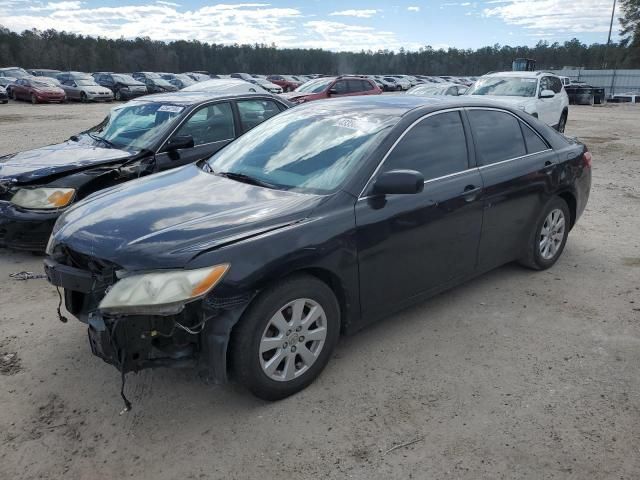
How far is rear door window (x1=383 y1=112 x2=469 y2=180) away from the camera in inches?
141

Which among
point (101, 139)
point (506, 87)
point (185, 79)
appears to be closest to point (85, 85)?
point (185, 79)

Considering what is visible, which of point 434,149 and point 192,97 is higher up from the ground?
point 192,97

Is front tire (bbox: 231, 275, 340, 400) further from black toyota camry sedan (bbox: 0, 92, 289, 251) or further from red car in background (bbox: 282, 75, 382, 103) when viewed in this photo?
red car in background (bbox: 282, 75, 382, 103)

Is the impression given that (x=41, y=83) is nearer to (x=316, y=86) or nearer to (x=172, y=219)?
(x=316, y=86)

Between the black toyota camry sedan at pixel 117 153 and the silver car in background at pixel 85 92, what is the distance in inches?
1070

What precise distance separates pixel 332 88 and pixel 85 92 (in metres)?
18.9

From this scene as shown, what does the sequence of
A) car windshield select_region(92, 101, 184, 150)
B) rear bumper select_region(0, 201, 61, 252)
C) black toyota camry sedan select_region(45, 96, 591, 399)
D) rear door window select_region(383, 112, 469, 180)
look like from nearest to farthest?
black toyota camry sedan select_region(45, 96, 591, 399), rear door window select_region(383, 112, 469, 180), rear bumper select_region(0, 201, 61, 252), car windshield select_region(92, 101, 184, 150)

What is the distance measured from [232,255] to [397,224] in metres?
1.20

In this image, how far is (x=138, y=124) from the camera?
20.5ft

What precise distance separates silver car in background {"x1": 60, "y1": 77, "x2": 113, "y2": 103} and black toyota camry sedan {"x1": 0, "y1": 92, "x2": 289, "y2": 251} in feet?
89.2

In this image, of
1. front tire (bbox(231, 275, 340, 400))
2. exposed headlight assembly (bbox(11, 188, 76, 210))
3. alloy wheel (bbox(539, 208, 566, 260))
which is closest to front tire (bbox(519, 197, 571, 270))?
alloy wheel (bbox(539, 208, 566, 260))

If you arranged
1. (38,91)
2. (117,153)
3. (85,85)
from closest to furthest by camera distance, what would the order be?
1. (117,153)
2. (38,91)
3. (85,85)

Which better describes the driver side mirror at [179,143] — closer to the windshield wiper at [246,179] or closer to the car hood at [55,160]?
the car hood at [55,160]

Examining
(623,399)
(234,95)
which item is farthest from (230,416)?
(234,95)
